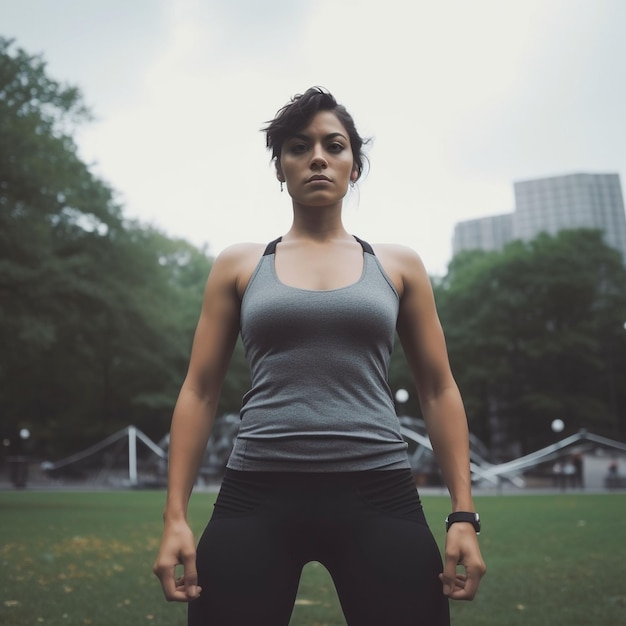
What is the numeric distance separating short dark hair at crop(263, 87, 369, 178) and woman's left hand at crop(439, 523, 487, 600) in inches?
51.8

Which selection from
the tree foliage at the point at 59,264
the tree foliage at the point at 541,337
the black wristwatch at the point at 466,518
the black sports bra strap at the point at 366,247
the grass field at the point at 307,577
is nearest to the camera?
the black wristwatch at the point at 466,518

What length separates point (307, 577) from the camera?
8570 mm

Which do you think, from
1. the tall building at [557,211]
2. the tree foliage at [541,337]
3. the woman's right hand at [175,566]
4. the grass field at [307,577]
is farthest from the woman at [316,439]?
the tall building at [557,211]

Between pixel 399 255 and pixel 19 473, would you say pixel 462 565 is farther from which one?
pixel 19 473

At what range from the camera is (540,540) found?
12102 mm

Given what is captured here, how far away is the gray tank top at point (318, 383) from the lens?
6.79 feet

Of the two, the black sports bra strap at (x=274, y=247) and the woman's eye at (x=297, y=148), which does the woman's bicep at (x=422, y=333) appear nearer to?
the black sports bra strap at (x=274, y=247)

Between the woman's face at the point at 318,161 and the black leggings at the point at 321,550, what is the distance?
0.90 meters

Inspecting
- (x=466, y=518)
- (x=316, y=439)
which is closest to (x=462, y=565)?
(x=466, y=518)

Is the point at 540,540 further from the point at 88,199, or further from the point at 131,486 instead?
the point at 131,486

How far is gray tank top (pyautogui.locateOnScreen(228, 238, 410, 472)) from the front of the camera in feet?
6.79

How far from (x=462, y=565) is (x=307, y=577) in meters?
6.97

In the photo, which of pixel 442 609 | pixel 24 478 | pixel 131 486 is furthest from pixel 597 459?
pixel 442 609

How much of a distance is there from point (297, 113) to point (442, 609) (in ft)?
5.10
